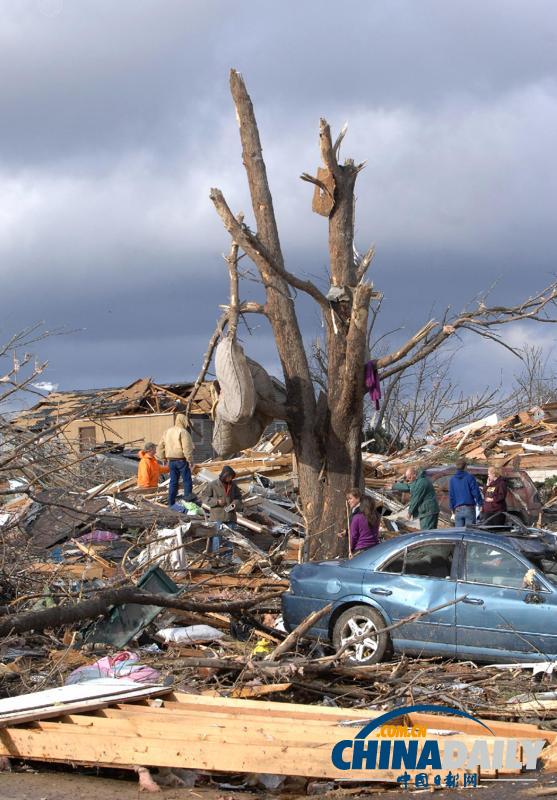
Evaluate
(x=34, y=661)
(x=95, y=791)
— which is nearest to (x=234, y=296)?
(x=34, y=661)

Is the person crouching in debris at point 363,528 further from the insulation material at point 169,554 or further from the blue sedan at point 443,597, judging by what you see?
the insulation material at point 169,554

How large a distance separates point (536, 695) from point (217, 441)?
6888 millimetres

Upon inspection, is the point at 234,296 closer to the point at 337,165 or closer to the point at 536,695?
the point at 337,165

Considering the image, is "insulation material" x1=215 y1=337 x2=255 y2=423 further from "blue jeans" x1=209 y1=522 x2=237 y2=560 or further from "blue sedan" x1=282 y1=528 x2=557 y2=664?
"blue sedan" x1=282 y1=528 x2=557 y2=664

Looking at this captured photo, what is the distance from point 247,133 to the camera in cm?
1488

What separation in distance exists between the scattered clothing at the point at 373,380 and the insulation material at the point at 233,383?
5.32 feet

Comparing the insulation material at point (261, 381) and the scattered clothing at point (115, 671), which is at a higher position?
the insulation material at point (261, 381)

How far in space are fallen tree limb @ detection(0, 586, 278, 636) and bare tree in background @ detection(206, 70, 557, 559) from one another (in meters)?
4.40

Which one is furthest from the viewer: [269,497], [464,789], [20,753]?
[269,497]

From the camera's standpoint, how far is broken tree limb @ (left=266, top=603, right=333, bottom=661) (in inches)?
365

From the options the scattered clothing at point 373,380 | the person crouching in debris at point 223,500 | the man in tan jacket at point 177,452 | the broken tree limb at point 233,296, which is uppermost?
the broken tree limb at point 233,296

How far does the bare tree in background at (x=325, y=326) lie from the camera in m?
14.1

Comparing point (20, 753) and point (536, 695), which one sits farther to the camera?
point (536, 695)

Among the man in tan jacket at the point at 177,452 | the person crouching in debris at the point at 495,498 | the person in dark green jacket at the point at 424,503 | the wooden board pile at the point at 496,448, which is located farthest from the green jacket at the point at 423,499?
the wooden board pile at the point at 496,448
